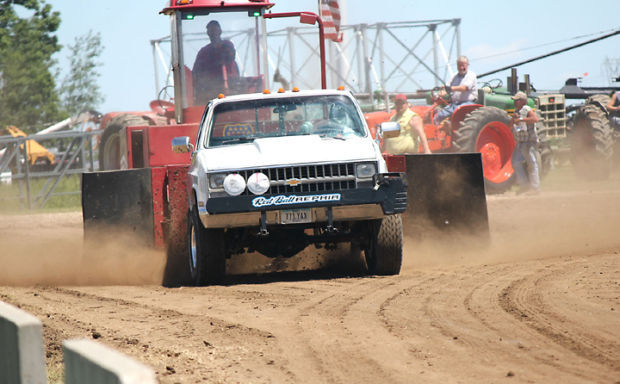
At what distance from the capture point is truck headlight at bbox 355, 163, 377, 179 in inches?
355

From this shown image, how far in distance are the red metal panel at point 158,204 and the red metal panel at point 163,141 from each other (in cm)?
215

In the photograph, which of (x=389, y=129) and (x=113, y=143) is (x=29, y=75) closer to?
(x=113, y=143)

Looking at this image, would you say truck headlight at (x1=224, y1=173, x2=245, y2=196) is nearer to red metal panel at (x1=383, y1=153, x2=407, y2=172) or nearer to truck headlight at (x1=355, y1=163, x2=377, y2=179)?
truck headlight at (x1=355, y1=163, x2=377, y2=179)

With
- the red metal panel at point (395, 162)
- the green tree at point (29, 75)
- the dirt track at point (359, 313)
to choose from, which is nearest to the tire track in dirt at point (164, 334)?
the dirt track at point (359, 313)

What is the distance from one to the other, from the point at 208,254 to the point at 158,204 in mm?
1859

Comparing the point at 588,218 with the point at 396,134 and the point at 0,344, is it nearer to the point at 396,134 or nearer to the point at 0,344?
the point at 396,134

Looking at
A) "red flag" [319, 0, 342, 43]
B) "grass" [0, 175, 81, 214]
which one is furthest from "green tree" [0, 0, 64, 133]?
"red flag" [319, 0, 342, 43]

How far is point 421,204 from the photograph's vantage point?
10969 millimetres

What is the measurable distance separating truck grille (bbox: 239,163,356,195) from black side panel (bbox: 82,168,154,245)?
2.36m

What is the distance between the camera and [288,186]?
8.86 meters

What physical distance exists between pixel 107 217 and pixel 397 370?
6189mm

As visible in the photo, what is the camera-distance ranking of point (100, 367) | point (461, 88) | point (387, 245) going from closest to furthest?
point (100, 367) → point (387, 245) → point (461, 88)

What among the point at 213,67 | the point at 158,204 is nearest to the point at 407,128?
the point at 213,67

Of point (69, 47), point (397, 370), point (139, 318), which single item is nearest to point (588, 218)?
point (139, 318)
